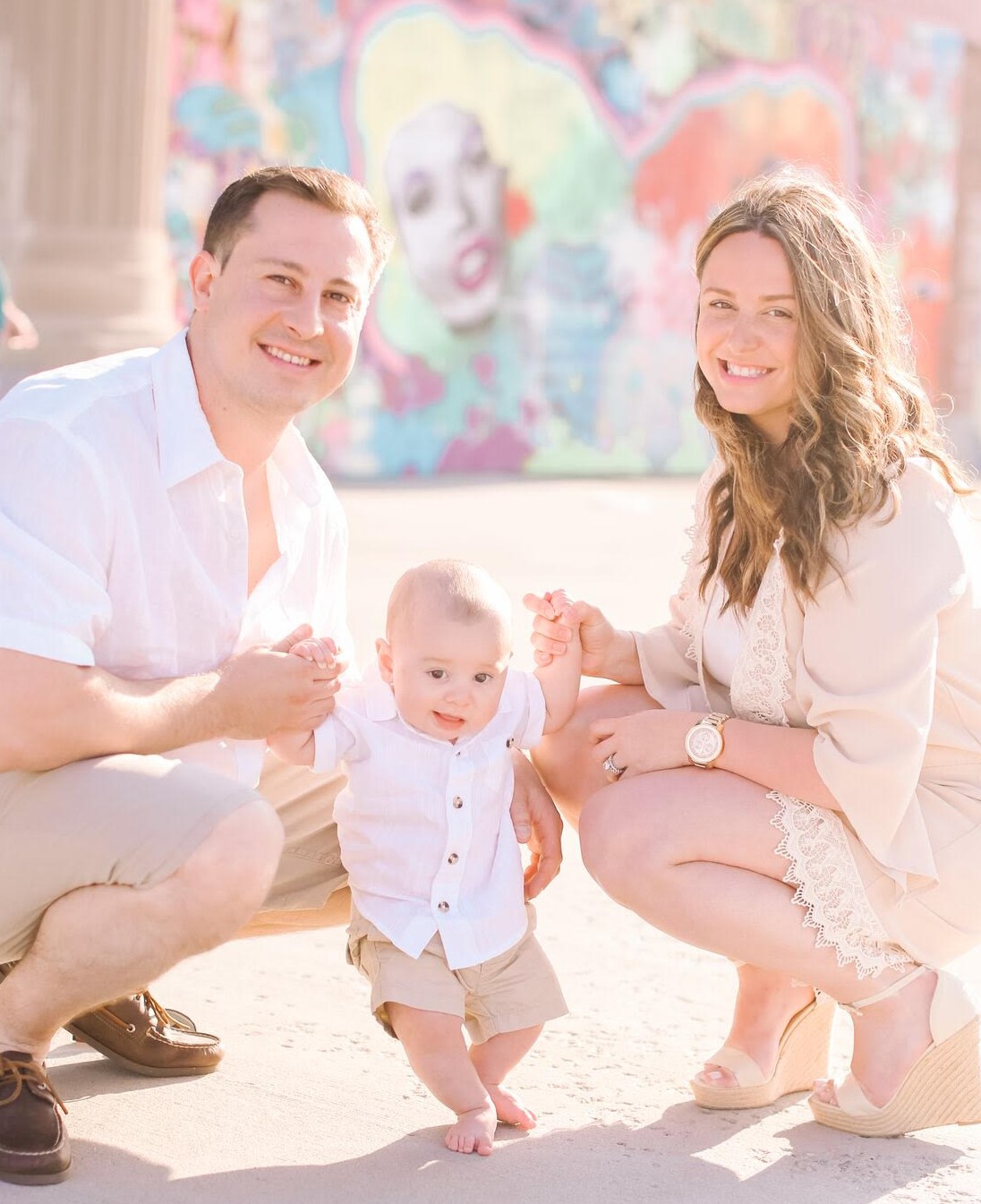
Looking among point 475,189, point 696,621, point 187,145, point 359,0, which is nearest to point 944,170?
point 475,189

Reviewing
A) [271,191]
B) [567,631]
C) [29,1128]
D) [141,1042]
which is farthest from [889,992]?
[271,191]

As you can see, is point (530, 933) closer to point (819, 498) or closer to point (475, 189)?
point (819, 498)

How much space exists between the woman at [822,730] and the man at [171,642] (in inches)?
10.9

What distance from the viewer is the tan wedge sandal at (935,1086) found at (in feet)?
9.66

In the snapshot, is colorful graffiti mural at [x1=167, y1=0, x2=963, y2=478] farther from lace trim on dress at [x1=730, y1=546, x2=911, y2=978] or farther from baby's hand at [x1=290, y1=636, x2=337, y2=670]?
A: baby's hand at [x1=290, y1=636, x2=337, y2=670]

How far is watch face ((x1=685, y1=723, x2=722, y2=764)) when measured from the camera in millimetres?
3080

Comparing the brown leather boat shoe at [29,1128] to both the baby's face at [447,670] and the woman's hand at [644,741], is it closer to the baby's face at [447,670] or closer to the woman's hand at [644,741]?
the baby's face at [447,670]

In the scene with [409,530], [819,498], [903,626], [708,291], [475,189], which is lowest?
[409,530]

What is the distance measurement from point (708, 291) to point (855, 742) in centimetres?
85

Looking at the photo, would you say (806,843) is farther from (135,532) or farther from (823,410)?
(135,532)

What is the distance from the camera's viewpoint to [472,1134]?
2789 mm

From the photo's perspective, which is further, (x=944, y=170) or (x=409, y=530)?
(x=944, y=170)

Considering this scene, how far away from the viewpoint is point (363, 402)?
1324 cm

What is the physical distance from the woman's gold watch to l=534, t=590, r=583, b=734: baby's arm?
10.3 inches
